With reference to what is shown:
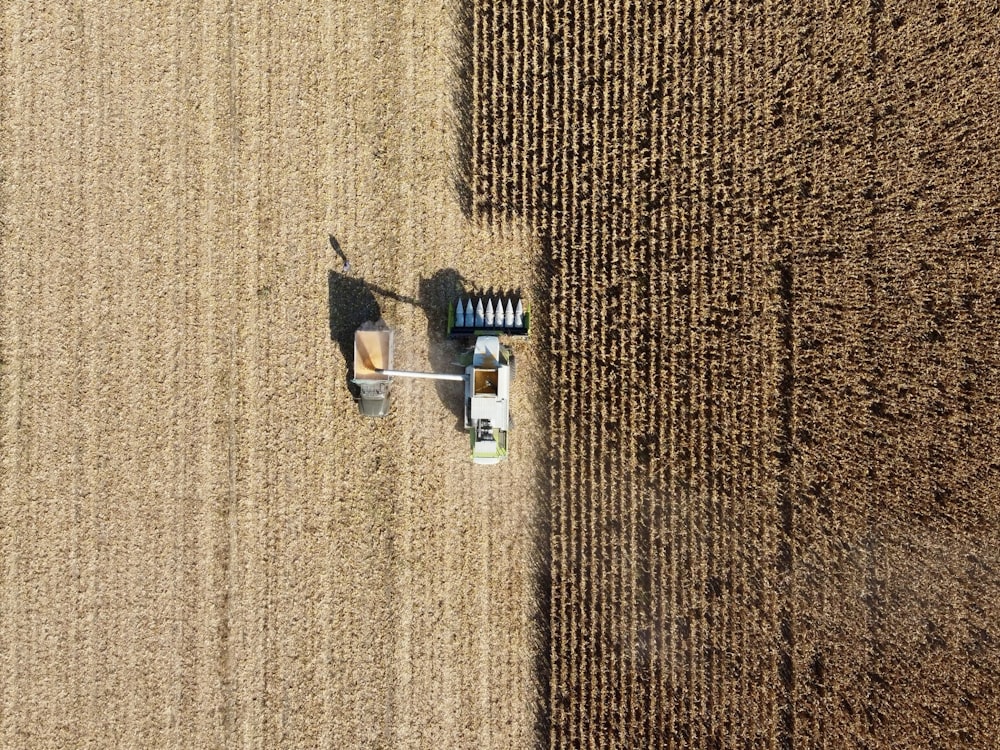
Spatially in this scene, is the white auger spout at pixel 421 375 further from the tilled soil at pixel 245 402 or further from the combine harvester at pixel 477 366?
the tilled soil at pixel 245 402

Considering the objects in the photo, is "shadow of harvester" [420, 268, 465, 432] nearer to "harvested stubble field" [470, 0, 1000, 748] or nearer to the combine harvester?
the combine harvester

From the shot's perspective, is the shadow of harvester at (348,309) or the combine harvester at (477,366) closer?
the combine harvester at (477,366)

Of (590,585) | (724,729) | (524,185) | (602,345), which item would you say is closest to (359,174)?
(524,185)

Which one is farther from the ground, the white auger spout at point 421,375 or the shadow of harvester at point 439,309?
the shadow of harvester at point 439,309

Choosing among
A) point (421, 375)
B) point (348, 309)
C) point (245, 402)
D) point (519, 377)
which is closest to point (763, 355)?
point (519, 377)

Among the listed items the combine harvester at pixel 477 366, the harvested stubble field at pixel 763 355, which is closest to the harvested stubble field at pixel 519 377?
the harvested stubble field at pixel 763 355
